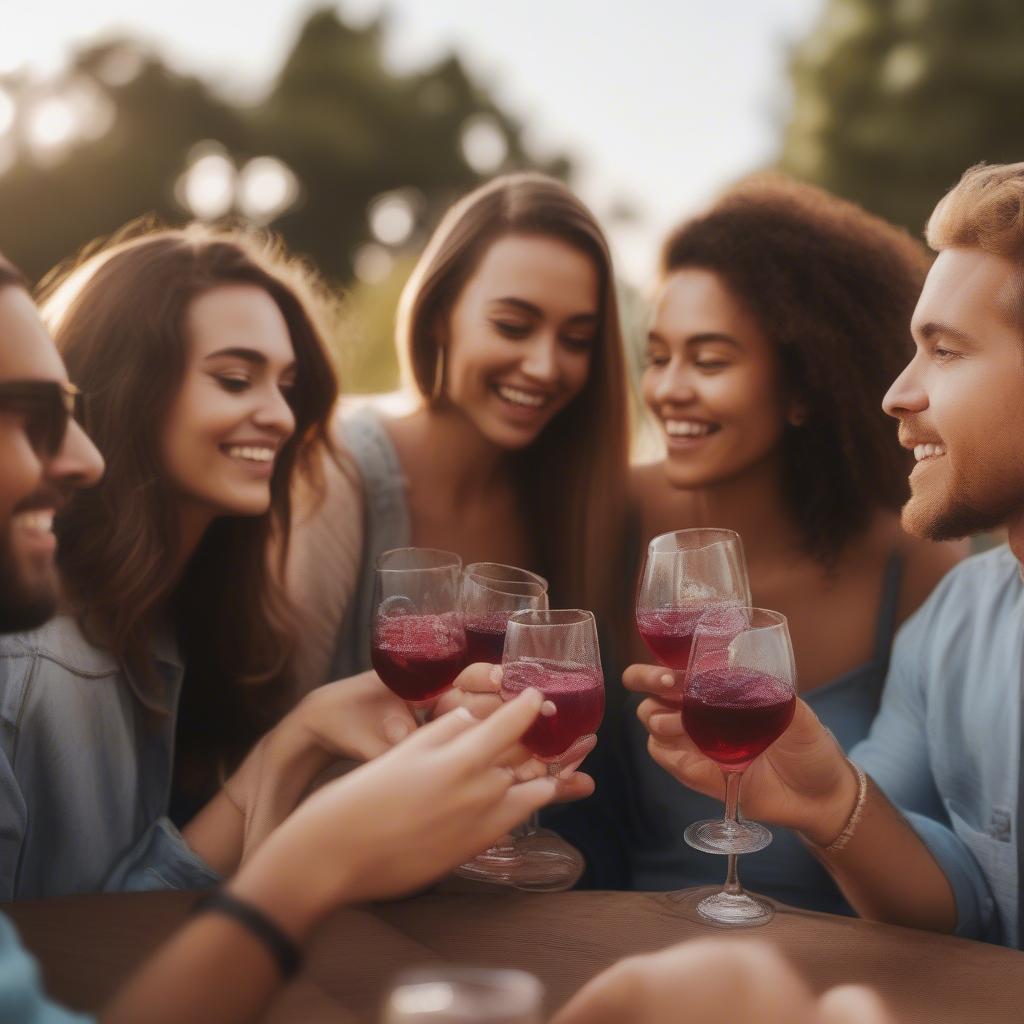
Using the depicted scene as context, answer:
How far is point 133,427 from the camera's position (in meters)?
3.22

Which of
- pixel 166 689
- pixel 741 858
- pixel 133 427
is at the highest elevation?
pixel 133 427

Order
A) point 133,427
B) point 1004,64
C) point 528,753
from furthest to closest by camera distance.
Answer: point 1004,64
point 133,427
point 528,753

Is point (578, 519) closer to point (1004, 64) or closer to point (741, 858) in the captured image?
point (741, 858)

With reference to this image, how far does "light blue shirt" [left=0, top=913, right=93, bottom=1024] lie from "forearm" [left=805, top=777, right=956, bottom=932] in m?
1.67

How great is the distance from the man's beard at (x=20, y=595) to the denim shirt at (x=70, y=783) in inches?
31.1

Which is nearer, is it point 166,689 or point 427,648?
point 427,648

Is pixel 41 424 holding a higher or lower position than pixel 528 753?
higher

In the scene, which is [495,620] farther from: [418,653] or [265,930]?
[265,930]

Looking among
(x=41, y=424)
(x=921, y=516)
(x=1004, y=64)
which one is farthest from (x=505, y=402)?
(x=1004, y=64)

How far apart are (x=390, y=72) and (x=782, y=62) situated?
38.7 ft

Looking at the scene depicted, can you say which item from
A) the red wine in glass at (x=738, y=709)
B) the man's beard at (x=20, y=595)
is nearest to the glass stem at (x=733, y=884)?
the red wine in glass at (x=738, y=709)

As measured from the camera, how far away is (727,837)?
8.09 ft

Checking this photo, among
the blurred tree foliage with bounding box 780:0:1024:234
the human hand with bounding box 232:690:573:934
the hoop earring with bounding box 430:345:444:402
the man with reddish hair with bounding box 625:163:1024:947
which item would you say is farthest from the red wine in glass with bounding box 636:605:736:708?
the blurred tree foliage with bounding box 780:0:1024:234

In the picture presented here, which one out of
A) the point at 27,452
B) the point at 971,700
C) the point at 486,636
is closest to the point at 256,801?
the point at 486,636
